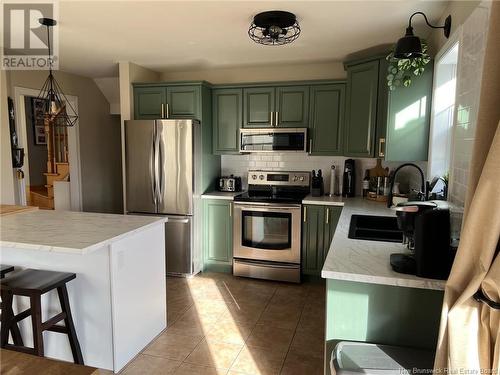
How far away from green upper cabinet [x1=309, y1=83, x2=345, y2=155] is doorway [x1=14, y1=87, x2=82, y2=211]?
318 centimetres

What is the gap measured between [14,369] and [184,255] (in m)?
2.92

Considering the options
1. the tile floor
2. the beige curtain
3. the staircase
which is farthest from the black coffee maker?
the staircase

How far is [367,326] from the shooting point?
1.56 metres

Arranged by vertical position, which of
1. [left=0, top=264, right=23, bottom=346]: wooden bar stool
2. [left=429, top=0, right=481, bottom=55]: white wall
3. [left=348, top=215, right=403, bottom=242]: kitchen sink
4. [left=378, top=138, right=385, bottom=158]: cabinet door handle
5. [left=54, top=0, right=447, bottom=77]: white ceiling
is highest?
[left=54, top=0, right=447, bottom=77]: white ceiling

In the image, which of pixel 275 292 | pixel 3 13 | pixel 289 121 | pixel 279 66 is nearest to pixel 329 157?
pixel 289 121

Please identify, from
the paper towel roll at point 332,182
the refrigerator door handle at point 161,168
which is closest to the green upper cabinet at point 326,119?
the paper towel roll at point 332,182

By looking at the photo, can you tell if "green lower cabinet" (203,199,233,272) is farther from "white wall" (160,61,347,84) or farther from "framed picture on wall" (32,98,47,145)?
"framed picture on wall" (32,98,47,145)

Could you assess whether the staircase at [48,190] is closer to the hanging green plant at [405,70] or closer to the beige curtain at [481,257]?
the hanging green plant at [405,70]

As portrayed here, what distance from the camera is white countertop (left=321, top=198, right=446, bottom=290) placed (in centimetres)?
142

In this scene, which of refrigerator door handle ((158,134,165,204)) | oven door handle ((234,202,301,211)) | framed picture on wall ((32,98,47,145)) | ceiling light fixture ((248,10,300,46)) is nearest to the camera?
ceiling light fixture ((248,10,300,46))

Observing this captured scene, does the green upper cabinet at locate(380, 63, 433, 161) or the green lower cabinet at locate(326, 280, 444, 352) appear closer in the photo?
the green lower cabinet at locate(326, 280, 444, 352)

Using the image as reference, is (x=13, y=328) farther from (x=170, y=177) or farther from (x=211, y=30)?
(x=211, y=30)

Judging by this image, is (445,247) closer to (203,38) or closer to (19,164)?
(203,38)

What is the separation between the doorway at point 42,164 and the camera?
3.98 m
